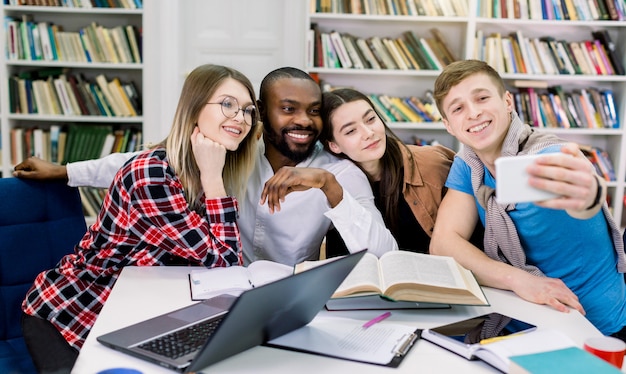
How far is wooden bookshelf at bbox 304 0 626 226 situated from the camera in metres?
4.22

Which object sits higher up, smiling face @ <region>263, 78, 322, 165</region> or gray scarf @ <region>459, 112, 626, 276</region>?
smiling face @ <region>263, 78, 322, 165</region>

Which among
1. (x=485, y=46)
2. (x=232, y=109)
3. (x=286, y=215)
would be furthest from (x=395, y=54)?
(x=232, y=109)

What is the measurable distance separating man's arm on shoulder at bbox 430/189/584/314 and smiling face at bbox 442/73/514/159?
6.1 inches

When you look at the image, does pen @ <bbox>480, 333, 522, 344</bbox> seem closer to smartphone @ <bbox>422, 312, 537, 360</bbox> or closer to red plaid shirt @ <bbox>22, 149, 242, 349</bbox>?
smartphone @ <bbox>422, 312, 537, 360</bbox>

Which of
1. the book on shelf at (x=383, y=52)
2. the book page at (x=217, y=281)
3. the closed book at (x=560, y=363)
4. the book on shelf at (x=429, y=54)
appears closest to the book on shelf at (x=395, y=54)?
the book on shelf at (x=383, y=52)

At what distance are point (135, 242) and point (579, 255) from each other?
1.12 m

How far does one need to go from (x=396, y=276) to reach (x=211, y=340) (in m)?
0.50

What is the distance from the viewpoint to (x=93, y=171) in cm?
197

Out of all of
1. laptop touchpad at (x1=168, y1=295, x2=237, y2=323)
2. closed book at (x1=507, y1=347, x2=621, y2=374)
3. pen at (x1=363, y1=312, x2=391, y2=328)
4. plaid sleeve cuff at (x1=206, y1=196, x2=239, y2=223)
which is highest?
plaid sleeve cuff at (x1=206, y1=196, x2=239, y2=223)

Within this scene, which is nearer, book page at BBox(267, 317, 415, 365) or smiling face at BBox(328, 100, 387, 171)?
book page at BBox(267, 317, 415, 365)

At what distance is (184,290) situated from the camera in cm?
153

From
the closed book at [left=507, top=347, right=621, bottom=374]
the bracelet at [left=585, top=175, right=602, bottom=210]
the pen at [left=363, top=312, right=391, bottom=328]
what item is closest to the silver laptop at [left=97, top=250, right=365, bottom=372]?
the pen at [left=363, top=312, right=391, bottom=328]

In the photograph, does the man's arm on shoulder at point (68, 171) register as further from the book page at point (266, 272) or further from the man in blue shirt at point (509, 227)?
the man in blue shirt at point (509, 227)

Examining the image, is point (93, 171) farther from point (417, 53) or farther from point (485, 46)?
point (485, 46)
